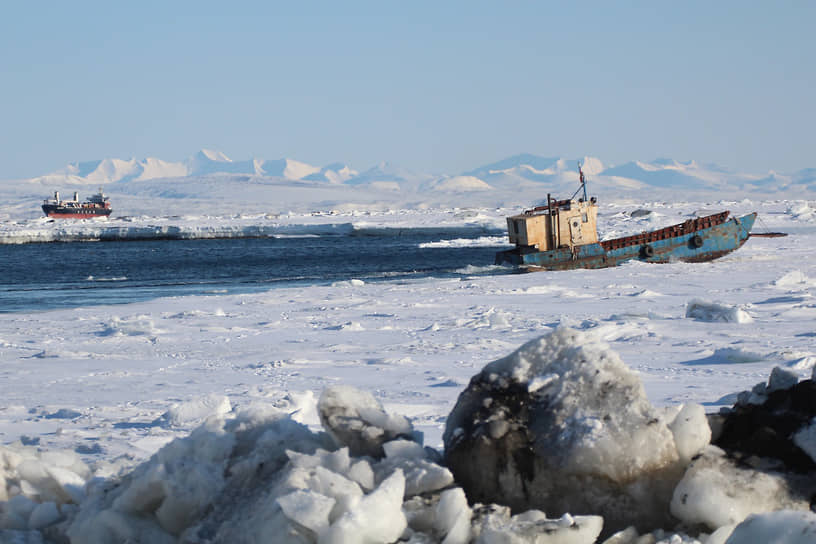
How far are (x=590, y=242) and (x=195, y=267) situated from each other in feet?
56.5

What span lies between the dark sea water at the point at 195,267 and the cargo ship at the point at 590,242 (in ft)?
9.73

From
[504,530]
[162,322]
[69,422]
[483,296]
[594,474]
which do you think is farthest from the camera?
[483,296]

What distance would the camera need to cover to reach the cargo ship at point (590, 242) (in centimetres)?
2644

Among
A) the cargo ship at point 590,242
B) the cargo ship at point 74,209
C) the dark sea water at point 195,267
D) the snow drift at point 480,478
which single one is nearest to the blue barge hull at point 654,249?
the cargo ship at point 590,242

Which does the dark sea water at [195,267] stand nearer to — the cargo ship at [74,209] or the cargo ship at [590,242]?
the cargo ship at [590,242]

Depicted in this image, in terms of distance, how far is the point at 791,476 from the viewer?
4.02m

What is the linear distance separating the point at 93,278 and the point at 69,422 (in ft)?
80.9

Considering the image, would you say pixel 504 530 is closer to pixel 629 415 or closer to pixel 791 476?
pixel 629 415

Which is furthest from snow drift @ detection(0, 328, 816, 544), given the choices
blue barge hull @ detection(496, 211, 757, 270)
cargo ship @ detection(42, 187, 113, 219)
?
cargo ship @ detection(42, 187, 113, 219)

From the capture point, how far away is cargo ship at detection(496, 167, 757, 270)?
26438mm

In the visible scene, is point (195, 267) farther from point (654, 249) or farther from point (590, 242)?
point (654, 249)

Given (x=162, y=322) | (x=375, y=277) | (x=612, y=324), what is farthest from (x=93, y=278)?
(x=612, y=324)

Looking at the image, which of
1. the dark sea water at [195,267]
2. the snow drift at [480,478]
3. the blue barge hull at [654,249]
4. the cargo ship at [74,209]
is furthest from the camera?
the cargo ship at [74,209]

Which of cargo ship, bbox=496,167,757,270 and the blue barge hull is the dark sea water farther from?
the blue barge hull
